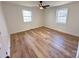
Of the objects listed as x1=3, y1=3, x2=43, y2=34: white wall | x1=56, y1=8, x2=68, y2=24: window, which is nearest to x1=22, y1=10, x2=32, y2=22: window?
x1=3, y1=3, x2=43, y2=34: white wall

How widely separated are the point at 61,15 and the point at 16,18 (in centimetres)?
358

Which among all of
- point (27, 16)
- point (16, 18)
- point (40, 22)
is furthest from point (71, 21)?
point (16, 18)

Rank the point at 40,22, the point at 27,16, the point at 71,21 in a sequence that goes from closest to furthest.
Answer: the point at 71,21
the point at 27,16
the point at 40,22

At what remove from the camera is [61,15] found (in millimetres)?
5746

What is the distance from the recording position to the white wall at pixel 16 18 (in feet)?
16.2

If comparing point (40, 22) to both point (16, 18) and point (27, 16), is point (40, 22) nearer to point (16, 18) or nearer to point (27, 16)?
point (27, 16)

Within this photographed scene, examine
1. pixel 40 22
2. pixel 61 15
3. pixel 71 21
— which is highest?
pixel 61 15

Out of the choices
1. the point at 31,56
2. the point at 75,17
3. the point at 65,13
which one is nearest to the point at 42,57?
the point at 31,56

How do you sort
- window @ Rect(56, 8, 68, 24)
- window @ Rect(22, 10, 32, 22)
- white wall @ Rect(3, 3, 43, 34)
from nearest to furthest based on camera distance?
white wall @ Rect(3, 3, 43, 34) < window @ Rect(56, 8, 68, 24) < window @ Rect(22, 10, 32, 22)

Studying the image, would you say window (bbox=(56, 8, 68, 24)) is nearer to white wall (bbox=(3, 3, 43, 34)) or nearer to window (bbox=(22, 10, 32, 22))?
Answer: white wall (bbox=(3, 3, 43, 34))

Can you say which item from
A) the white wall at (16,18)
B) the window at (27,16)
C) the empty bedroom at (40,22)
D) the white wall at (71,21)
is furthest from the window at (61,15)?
the window at (27,16)

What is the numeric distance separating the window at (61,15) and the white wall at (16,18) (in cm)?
216

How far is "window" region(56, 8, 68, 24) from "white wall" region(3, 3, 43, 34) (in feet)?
7.09

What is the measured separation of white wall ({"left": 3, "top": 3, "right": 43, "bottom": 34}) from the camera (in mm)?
4938
